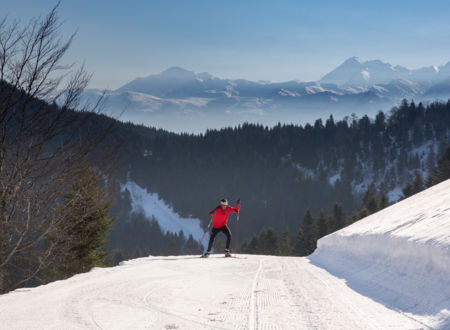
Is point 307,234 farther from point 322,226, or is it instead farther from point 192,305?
point 192,305

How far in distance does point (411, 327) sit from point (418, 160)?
188 m

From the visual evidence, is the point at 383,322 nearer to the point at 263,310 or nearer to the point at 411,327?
the point at 411,327

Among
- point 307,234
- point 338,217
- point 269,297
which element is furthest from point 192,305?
point 338,217

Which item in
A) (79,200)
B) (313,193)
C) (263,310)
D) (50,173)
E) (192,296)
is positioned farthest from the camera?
(313,193)

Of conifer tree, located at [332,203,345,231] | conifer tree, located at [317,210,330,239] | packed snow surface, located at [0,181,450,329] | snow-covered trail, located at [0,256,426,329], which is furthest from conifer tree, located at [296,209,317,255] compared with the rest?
snow-covered trail, located at [0,256,426,329]

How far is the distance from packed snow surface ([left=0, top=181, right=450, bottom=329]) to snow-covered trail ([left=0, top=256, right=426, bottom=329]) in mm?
10

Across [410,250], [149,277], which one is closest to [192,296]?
[149,277]

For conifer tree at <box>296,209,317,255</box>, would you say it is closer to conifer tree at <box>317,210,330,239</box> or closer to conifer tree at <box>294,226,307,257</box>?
conifer tree at <box>294,226,307,257</box>

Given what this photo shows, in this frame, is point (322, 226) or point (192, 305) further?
point (322, 226)

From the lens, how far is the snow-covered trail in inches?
153

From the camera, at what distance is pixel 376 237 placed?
8266 millimetres

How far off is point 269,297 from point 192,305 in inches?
45.1

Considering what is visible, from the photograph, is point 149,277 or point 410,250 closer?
point 410,250

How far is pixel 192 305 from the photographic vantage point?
4812 millimetres
